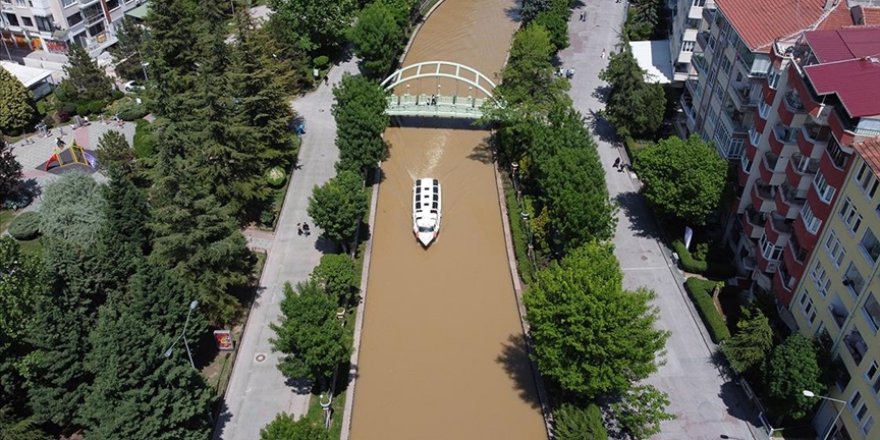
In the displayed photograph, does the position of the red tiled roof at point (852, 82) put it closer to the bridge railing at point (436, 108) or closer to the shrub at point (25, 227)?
the bridge railing at point (436, 108)

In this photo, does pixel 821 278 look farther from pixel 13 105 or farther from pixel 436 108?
pixel 13 105

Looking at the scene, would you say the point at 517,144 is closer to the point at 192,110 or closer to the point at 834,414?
the point at 192,110

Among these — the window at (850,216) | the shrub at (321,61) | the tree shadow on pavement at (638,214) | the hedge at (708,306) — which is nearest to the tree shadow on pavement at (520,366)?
the hedge at (708,306)

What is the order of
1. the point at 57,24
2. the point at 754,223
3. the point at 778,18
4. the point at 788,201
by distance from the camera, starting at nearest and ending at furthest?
1. the point at 788,201
2. the point at 754,223
3. the point at 778,18
4. the point at 57,24

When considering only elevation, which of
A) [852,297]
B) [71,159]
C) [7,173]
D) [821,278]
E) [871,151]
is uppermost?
[871,151]

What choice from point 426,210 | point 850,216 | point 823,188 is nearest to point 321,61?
point 426,210

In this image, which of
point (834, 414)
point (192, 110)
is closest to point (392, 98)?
point (192, 110)
